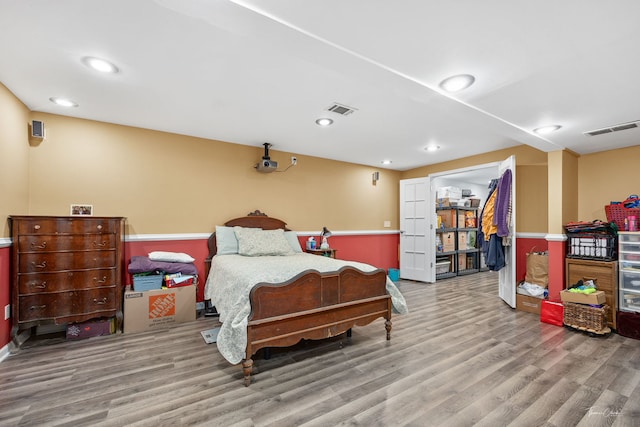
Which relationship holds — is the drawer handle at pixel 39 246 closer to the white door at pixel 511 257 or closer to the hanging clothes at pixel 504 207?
the hanging clothes at pixel 504 207

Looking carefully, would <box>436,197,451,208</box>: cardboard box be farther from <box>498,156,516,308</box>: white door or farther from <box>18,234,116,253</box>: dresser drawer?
<box>18,234,116,253</box>: dresser drawer

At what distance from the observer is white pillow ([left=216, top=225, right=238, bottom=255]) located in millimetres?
3915

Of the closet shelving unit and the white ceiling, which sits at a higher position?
the white ceiling

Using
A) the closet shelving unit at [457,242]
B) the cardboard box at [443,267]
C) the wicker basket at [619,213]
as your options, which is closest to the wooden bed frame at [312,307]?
the wicker basket at [619,213]

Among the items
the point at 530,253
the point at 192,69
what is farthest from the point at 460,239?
the point at 192,69

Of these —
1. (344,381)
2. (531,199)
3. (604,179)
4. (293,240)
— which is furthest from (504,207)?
(344,381)

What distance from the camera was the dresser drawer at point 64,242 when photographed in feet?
9.00

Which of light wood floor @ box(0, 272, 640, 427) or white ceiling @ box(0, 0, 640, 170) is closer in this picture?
white ceiling @ box(0, 0, 640, 170)

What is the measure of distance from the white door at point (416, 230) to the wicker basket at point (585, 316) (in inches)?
95.4

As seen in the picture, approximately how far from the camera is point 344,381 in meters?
2.21

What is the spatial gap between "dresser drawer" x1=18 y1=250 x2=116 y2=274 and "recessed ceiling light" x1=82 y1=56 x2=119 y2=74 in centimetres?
184

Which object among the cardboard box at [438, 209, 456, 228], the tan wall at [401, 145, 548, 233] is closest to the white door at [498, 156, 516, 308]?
the tan wall at [401, 145, 548, 233]

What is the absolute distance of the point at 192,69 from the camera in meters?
2.25

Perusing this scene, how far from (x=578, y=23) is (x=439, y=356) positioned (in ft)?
8.59
